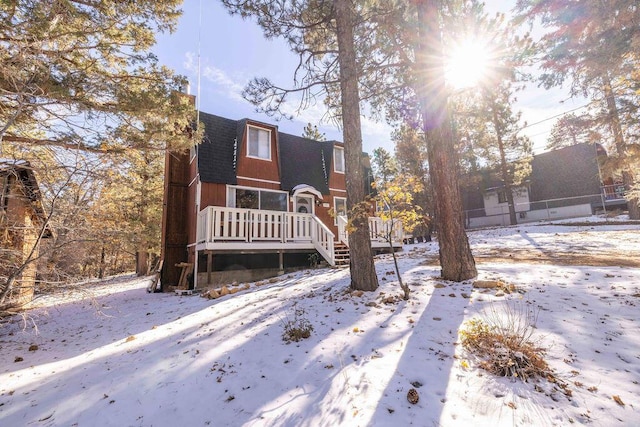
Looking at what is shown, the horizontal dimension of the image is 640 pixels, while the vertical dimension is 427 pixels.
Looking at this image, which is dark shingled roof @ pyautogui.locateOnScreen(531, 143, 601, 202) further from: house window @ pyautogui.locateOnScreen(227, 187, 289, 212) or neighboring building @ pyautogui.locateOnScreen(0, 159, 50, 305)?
neighboring building @ pyautogui.locateOnScreen(0, 159, 50, 305)

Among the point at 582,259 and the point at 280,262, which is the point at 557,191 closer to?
the point at 582,259

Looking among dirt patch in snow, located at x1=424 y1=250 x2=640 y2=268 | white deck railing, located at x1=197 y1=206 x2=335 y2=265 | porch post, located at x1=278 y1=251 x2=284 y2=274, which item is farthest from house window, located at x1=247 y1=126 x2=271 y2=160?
dirt patch in snow, located at x1=424 y1=250 x2=640 y2=268

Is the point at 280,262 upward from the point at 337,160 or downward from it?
downward

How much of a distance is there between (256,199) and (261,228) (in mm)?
2207

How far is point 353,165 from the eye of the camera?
228 inches

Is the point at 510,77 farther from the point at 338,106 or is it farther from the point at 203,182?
the point at 203,182

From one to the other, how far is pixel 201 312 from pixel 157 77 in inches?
218

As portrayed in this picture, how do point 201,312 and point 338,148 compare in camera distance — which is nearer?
point 201,312

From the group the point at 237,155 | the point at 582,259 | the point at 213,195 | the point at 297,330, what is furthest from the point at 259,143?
the point at 582,259

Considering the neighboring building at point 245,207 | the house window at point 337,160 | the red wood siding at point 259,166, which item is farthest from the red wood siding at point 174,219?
the house window at point 337,160

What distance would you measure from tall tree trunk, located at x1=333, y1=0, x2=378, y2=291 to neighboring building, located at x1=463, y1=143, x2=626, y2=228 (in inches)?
819

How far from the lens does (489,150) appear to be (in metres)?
21.1

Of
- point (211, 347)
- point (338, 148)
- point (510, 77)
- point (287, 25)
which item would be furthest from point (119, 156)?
point (338, 148)

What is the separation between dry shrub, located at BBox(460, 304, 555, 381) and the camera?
2633mm
